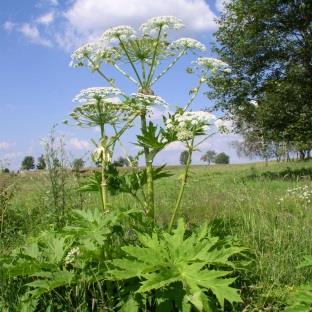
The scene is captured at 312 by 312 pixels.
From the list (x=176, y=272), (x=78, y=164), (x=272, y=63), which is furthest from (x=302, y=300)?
(x=272, y=63)

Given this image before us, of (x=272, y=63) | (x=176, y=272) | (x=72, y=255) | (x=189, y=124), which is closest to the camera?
(x=176, y=272)

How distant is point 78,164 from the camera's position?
25.2ft

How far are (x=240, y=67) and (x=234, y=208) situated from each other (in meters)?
22.0

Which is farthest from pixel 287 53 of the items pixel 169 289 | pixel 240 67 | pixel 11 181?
pixel 169 289

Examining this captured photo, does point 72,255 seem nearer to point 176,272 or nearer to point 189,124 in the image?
point 176,272

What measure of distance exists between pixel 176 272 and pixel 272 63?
27.0 metres

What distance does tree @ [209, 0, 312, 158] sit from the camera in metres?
27.8

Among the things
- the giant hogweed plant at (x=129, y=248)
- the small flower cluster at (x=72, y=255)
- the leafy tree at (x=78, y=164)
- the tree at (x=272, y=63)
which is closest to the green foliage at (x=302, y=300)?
the giant hogweed plant at (x=129, y=248)

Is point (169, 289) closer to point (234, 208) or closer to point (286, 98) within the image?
point (234, 208)

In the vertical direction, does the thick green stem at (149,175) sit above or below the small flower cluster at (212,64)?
below

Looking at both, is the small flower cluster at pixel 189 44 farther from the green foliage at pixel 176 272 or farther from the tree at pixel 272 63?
the tree at pixel 272 63

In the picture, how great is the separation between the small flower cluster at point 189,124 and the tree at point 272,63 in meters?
23.2

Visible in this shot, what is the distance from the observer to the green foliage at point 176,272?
3875mm

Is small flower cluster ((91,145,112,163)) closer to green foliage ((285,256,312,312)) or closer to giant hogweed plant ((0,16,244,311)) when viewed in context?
giant hogweed plant ((0,16,244,311))
